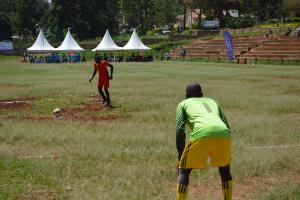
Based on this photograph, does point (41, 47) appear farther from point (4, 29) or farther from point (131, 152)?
point (131, 152)

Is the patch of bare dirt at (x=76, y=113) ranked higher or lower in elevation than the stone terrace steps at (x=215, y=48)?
lower

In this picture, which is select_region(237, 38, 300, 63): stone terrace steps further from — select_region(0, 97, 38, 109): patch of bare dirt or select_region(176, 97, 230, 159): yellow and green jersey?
select_region(176, 97, 230, 159): yellow and green jersey

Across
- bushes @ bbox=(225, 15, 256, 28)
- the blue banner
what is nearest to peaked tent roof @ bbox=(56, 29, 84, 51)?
the blue banner

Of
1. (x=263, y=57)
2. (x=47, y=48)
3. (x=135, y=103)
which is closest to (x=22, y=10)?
(x=47, y=48)

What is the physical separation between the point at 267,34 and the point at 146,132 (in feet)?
171

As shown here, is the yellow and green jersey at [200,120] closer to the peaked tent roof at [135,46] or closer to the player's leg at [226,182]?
the player's leg at [226,182]

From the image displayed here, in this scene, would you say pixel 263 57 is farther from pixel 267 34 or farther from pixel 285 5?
pixel 285 5

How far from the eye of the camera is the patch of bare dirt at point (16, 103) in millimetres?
18984

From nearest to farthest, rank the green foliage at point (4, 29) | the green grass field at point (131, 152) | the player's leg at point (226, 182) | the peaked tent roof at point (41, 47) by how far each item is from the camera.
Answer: the player's leg at point (226, 182)
the green grass field at point (131, 152)
the peaked tent roof at point (41, 47)
the green foliage at point (4, 29)

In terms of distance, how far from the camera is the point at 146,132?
1298 cm

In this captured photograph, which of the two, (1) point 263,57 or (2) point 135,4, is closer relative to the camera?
(1) point 263,57

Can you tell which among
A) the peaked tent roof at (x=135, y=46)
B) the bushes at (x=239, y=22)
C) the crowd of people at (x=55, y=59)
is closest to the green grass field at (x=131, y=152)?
the peaked tent roof at (x=135, y=46)

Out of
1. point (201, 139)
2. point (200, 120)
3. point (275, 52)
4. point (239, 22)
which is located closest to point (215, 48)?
point (275, 52)

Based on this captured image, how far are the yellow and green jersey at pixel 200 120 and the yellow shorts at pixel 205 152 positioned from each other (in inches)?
2.5
